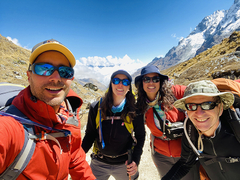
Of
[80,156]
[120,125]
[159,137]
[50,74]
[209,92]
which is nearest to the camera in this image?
[50,74]

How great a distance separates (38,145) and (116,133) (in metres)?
1.70

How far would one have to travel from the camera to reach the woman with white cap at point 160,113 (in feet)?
9.55

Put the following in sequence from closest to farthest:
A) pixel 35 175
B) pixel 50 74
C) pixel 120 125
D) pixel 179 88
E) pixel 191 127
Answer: pixel 35 175 < pixel 50 74 < pixel 191 127 < pixel 120 125 < pixel 179 88

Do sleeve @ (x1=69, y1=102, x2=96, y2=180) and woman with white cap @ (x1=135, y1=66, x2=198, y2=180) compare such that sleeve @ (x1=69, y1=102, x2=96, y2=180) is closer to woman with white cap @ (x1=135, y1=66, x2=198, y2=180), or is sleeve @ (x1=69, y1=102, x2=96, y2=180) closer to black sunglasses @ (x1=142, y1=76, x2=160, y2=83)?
woman with white cap @ (x1=135, y1=66, x2=198, y2=180)

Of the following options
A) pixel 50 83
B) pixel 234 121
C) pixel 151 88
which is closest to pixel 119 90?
pixel 151 88

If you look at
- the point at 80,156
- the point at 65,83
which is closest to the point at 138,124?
the point at 80,156

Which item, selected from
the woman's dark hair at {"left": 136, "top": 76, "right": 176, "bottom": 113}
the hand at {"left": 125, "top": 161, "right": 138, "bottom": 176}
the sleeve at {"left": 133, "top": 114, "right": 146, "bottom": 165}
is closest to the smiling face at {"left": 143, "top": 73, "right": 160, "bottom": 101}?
the woman's dark hair at {"left": 136, "top": 76, "right": 176, "bottom": 113}

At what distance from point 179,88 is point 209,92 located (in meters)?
1.44

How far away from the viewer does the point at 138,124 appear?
2914mm

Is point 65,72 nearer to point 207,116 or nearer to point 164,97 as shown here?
point 164,97

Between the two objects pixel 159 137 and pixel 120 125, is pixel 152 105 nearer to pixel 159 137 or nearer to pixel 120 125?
pixel 159 137

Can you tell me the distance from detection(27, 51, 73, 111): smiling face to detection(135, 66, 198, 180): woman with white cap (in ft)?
7.04

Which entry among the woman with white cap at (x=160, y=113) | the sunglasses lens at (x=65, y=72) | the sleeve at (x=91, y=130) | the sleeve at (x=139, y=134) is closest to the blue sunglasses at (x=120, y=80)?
the woman with white cap at (x=160, y=113)

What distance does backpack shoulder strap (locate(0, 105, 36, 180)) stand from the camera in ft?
3.96
